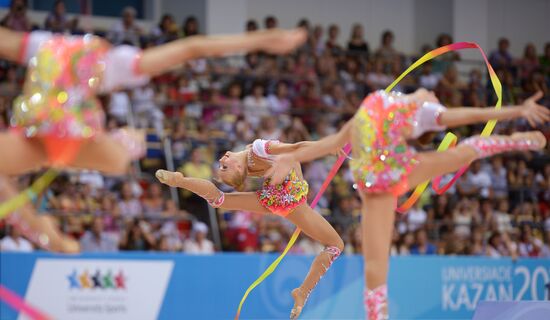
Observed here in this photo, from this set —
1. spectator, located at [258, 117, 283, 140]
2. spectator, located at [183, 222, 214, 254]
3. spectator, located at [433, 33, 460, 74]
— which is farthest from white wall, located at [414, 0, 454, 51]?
spectator, located at [183, 222, 214, 254]

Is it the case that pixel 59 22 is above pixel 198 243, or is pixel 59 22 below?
above

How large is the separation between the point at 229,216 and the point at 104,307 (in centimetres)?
306

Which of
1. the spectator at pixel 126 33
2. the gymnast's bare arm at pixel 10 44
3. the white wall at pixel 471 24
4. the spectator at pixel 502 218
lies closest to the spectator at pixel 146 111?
the spectator at pixel 126 33

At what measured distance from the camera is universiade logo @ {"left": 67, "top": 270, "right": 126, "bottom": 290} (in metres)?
8.62

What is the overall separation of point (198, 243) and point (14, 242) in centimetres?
207

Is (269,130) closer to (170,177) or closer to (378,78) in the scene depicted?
(378,78)

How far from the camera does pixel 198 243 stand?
33.9 ft

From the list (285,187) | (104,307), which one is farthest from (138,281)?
(285,187)

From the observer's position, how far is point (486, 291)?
10992 mm

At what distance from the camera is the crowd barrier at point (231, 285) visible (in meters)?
8.55

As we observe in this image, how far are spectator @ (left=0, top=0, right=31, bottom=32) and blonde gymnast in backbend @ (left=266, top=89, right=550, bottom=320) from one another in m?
6.96

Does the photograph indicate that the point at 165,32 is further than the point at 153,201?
Yes

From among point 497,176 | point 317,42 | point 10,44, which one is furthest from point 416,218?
point 10,44

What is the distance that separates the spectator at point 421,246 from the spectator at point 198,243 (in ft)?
9.24
